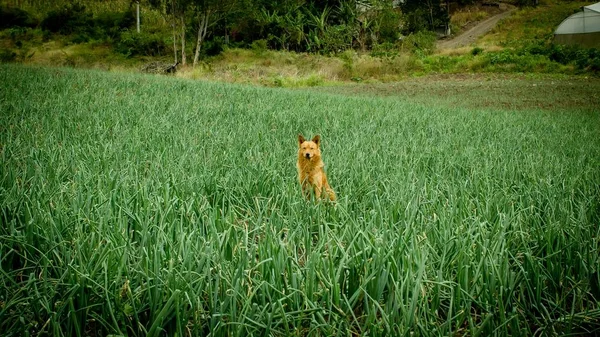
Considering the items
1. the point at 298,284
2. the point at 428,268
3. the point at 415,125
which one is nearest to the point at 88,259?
the point at 298,284

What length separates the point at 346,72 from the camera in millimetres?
22641

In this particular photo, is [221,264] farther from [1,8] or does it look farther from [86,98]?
[1,8]

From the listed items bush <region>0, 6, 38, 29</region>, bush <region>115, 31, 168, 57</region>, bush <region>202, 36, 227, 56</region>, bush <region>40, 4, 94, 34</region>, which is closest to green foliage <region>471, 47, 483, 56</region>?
A: bush <region>202, 36, 227, 56</region>

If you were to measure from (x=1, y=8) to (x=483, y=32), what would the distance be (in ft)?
161

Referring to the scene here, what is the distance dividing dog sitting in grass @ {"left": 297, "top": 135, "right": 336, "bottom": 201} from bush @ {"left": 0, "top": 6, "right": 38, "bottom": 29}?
44044mm

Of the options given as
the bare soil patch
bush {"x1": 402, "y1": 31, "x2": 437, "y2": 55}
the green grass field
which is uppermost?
bush {"x1": 402, "y1": 31, "x2": 437, "y2": 55}

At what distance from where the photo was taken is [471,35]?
119 feet

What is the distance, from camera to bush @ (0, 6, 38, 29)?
110ft

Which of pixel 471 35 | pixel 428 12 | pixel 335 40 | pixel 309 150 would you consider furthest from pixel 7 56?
pixel 471 35

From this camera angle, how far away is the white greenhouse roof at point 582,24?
25.9 meters

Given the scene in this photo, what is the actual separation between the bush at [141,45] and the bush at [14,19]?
13.2 metres

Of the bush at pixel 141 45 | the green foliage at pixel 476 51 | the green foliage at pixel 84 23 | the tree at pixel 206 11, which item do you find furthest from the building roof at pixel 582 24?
the green foliage at pixel 84 23

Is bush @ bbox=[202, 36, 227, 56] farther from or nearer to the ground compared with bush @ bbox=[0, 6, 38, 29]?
nearer to the ground

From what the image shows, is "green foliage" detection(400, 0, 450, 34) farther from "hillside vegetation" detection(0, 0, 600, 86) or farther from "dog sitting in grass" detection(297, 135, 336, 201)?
"dog sitting in grass" detection(297, 135, 336, 201)
